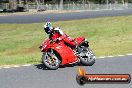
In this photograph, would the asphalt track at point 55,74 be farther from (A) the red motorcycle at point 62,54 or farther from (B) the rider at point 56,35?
(B) the rider at point 56,35

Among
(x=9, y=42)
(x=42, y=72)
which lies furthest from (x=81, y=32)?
(x=42, y=72)

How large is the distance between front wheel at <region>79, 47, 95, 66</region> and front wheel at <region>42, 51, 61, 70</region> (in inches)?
32.5

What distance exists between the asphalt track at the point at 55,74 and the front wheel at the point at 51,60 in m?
0.18

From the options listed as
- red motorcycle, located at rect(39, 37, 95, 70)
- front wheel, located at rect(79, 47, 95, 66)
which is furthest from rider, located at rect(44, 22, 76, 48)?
front wheel, located at rect(79, 47, 95, 66)

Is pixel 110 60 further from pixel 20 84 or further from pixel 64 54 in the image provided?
pixel 20 84

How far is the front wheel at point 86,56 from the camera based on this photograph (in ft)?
43.7

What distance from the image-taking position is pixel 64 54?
42.7 ft

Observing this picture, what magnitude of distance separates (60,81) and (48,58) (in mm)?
1995

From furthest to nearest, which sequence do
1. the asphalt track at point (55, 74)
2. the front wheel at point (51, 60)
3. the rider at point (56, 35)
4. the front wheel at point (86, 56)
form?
the front wheel at point (86, 56)
the rider at point (56, 35)
the front wheel at point (51, 60)
the asphalt track at point (55, 74)

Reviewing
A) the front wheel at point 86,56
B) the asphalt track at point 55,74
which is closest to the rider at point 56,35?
the front wheel at point 86,56

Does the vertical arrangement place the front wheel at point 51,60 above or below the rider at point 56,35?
below

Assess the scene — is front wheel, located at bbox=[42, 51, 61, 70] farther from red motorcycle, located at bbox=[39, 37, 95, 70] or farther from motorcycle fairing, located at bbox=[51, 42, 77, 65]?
motorcycle fairing, located at bbox=[51, 42, 77, 65]

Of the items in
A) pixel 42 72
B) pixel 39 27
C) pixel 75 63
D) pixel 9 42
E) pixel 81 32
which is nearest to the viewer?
pixel 42 72

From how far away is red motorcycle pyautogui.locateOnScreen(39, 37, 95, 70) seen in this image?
12953 mm
